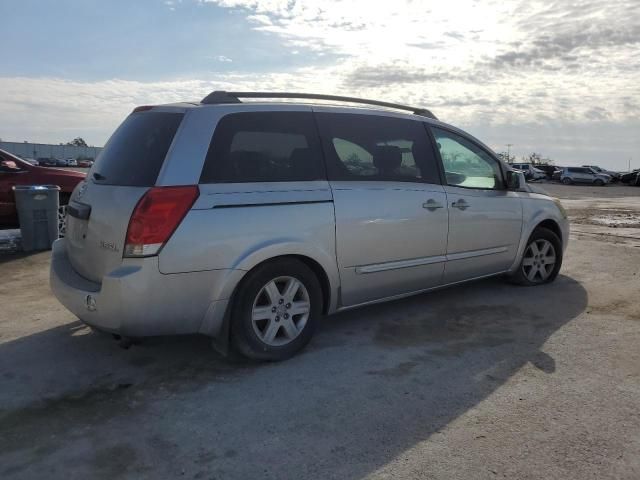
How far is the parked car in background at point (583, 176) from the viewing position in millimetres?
44531

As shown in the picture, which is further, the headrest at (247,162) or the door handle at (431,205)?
the door handle at (431,205)

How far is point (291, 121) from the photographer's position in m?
4.06

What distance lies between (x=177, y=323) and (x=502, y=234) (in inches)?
133

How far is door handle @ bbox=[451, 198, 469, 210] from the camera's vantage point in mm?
4918

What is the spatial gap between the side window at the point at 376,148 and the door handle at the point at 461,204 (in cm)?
27

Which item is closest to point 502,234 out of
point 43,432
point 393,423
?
point 393,423

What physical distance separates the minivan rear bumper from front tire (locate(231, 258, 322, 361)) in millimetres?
138

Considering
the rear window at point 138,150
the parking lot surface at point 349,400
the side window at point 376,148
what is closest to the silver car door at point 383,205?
the side window at point 376,148

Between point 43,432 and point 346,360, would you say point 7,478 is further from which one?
point 346,360

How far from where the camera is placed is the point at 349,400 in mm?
3336

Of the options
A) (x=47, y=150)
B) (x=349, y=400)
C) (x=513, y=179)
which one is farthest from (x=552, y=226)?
(x=47, y=150)

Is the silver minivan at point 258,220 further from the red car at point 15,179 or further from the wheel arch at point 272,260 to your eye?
the red car at point 15,179

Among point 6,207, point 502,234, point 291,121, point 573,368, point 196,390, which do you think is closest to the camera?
point 196,390

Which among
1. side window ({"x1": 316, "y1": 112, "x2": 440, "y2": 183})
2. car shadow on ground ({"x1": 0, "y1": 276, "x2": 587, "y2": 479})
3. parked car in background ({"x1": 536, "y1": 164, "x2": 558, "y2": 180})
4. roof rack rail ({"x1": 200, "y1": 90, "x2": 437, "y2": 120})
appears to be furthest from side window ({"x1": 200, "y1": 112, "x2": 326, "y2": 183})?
parked car in background ({"x1": 536, "y1": 164, "x2": 558, "y2": 180})
